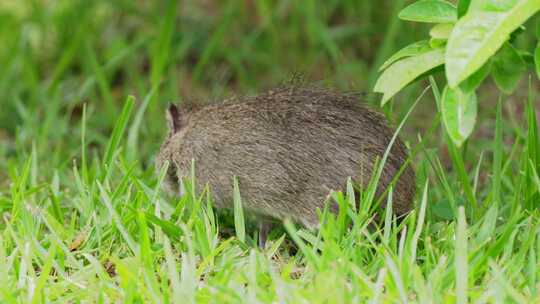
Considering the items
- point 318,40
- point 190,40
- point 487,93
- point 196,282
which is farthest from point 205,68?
point 196,282

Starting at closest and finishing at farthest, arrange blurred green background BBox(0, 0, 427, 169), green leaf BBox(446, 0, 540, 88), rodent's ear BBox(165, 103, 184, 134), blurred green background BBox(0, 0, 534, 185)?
green leaf BBox(446, 0, 540, 88), rodent's ear BBox(165, 103, 184, 134), blurred green background BBox(0, 0, 534, 185), blurred green background BBox(0, 0, 427, 169)

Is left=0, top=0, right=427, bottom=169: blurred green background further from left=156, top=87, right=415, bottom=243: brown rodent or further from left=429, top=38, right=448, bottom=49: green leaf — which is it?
left=429, top=38, right=448, bottom=49: green leaf

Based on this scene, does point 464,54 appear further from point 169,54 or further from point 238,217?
point 169,54

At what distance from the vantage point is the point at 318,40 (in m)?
7.25

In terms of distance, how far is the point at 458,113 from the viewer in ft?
10.0

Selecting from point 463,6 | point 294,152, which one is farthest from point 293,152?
point 463,6

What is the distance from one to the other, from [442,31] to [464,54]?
1.53 ft

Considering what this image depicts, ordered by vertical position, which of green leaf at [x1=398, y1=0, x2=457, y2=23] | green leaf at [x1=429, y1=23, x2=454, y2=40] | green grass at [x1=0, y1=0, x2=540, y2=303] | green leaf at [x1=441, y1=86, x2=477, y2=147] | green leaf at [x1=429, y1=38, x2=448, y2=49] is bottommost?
Answer: green grass at [x1=0, y1=0, x2=540, y2=303]

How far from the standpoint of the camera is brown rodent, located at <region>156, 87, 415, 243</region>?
379cm

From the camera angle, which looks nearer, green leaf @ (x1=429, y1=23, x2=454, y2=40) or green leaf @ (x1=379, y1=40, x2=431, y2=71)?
green leaf @ (x1=429, y1=23, x2=454, y2=40)

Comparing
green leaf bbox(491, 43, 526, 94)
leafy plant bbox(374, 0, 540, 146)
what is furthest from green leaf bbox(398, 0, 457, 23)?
green leaf bbox(491, 43, 526, 94)

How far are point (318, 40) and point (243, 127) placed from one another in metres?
3.36

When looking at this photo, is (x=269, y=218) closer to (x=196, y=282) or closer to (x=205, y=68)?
(x=196, y=282)

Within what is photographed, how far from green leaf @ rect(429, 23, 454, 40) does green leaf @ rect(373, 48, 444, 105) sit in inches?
2.0
